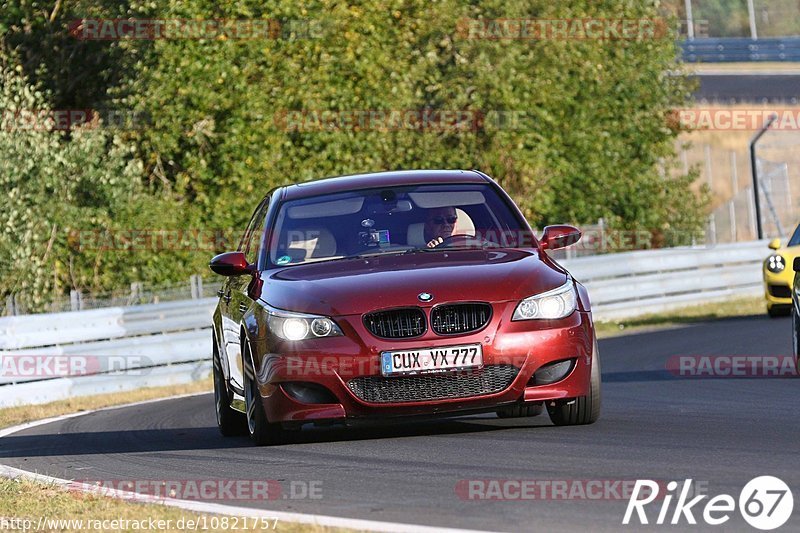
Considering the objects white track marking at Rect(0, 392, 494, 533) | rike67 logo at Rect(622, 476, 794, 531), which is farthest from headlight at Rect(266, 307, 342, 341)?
rike67 logo at Rect(622, 476, 794, 531)

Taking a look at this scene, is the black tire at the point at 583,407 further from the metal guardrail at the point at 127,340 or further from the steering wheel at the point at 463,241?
the metal guardrail at the point at 127,340

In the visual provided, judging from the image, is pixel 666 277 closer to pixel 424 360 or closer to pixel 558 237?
pixel 558 237

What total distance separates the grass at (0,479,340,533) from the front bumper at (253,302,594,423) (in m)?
1.40

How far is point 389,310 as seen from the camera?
8750 millimetres

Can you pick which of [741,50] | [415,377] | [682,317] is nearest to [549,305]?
[415,377]

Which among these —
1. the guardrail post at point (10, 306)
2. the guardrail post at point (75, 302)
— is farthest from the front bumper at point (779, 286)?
the guardrail post at point (10, 306)

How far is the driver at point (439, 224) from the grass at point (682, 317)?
1252 centimetres

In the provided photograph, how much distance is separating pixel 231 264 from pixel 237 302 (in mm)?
270

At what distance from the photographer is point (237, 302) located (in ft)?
33.6

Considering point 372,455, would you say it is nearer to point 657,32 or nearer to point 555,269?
point 555,269

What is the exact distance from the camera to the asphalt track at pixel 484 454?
21.4 feet

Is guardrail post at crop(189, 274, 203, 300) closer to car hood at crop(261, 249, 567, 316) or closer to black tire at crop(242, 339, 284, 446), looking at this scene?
black tire at crop(242, 339, 284, 446)

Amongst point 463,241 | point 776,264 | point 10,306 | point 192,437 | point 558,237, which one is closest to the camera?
point 463,241

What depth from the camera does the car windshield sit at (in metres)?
9.87
